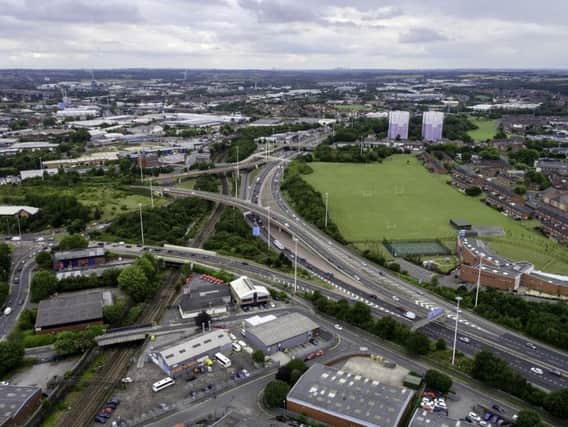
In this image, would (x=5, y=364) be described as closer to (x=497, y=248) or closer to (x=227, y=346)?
(x=227, y=346)

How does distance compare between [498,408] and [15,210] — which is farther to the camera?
[15,210]

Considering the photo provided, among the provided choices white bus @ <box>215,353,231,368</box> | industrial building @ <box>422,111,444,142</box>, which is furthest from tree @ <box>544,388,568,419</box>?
industrial building @ <box>422,111,444,142</box>

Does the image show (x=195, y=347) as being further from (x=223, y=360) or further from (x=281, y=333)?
(x=281, y=333)

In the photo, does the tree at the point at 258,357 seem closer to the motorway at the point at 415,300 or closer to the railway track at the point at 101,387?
the railway track at the point at 101,387

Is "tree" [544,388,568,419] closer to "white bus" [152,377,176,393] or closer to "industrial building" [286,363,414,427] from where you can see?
"industrial building" [286,363,414,427]

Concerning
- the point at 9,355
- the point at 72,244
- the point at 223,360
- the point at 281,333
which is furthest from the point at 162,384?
the point at 72,244

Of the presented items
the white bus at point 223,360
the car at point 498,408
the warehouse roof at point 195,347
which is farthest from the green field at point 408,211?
the white bus at point 223,360
